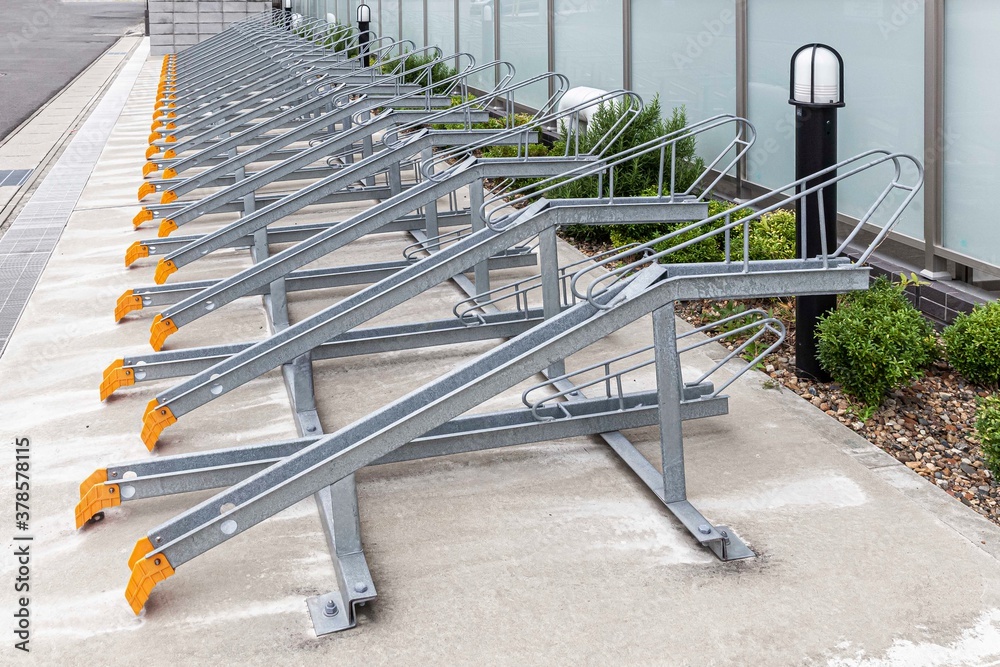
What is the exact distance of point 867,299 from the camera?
15.6 ft

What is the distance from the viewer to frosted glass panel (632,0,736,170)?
707 centimetres

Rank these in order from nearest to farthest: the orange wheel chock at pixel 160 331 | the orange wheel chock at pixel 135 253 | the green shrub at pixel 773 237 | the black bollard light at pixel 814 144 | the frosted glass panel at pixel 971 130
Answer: the black bollard light at pixel 814 144 → the frosted glass panel at pixel 971 130 → the orange wheel chock at pixel 160 331 → the green shrub at pixel 773 237 → the orange wheel chock at pixel 135 253

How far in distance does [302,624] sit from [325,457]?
54cm

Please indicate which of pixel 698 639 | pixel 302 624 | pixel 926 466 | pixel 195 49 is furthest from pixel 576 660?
pixel 195 49

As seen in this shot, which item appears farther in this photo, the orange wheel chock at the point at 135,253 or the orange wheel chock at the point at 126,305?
the orange wheel chock at the point at 135,253

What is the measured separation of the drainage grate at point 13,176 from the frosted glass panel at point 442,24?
5.54 metres

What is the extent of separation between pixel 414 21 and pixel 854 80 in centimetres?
1144

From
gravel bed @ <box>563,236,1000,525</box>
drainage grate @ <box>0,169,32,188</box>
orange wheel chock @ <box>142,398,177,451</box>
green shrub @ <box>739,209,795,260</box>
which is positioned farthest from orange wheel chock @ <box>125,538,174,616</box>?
drainage grate @ <box>0,169,32,188</box>

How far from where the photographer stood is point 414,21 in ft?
53.1

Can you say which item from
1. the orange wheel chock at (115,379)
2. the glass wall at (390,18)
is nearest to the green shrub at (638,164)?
the orange wheel chock at (115,379)

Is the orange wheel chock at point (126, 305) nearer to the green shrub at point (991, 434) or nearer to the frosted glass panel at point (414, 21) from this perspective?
the green shrub at point (991, 434)

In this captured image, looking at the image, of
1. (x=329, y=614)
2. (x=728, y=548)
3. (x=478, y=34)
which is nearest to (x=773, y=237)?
(x=728, y=548)

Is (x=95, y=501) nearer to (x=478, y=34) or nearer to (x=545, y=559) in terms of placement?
(x=545, y=559)

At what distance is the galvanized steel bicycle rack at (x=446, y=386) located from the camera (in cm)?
319
